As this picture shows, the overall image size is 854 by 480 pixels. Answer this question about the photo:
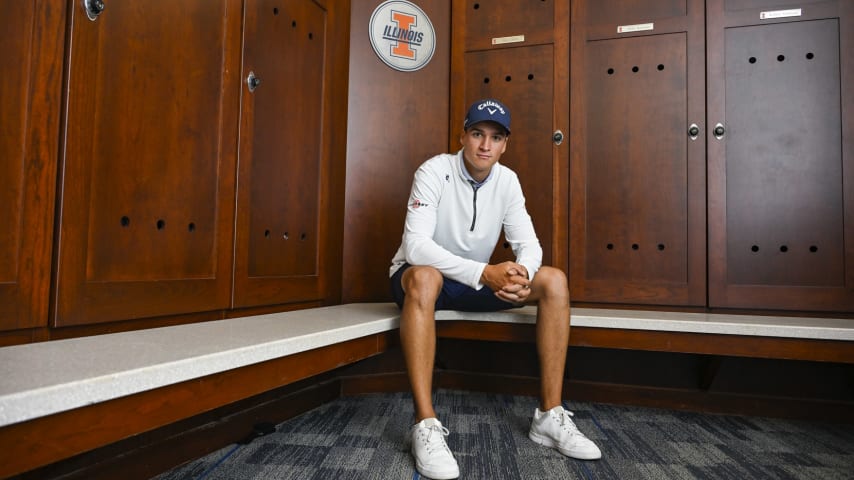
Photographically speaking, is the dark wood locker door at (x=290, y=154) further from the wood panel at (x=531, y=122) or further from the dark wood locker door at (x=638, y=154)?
the dark wood locker door at (x=638, y=154)

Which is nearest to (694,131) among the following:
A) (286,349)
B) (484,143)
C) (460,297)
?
(484,143)

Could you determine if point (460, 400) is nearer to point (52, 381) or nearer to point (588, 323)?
point (588, 323)

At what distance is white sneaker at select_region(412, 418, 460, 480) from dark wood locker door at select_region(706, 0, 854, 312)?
1366mm

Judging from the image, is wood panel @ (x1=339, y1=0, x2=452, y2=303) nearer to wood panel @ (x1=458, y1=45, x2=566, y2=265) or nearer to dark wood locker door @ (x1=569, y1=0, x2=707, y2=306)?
wood panel @ (x1=458, y1=45, x2=566, y2=265)

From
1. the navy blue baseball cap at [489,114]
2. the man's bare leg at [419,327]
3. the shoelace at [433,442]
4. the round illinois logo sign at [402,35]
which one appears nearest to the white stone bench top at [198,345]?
the man's bare leg at [419,327]

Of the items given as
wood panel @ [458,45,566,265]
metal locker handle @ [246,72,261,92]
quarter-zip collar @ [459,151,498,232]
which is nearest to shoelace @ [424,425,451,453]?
quarter-zip collar @ [459,151,498,232]

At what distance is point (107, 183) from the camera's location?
1.29 m

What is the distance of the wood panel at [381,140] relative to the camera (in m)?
2.30

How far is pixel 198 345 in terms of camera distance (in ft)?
3.63

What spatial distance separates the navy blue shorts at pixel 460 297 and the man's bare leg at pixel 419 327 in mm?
143

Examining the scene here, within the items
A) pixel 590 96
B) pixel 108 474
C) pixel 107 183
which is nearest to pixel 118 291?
pixel 107 183

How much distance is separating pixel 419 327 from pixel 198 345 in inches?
25.1

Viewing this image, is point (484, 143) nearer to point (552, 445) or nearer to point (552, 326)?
point (552, 326)

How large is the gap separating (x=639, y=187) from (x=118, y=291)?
1.94 meters
